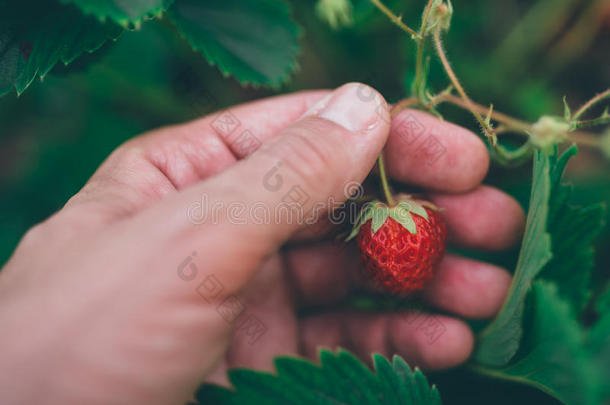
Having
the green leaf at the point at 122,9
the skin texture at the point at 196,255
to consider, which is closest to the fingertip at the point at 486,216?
the skin texture at the point at 196,255

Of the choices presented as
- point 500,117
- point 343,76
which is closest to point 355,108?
point 500,117

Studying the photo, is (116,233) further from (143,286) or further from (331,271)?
(331,271)

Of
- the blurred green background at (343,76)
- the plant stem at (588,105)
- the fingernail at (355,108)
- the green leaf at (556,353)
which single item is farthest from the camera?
the blurred green background at (343,76)

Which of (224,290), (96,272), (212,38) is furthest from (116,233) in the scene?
(212,38)

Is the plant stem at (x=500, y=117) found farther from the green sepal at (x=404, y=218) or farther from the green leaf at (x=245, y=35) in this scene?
the green leaf at (x=245, y=35)

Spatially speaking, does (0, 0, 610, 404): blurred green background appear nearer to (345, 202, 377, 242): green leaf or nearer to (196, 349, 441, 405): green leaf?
(345, 202, 377, 242): green leaf
